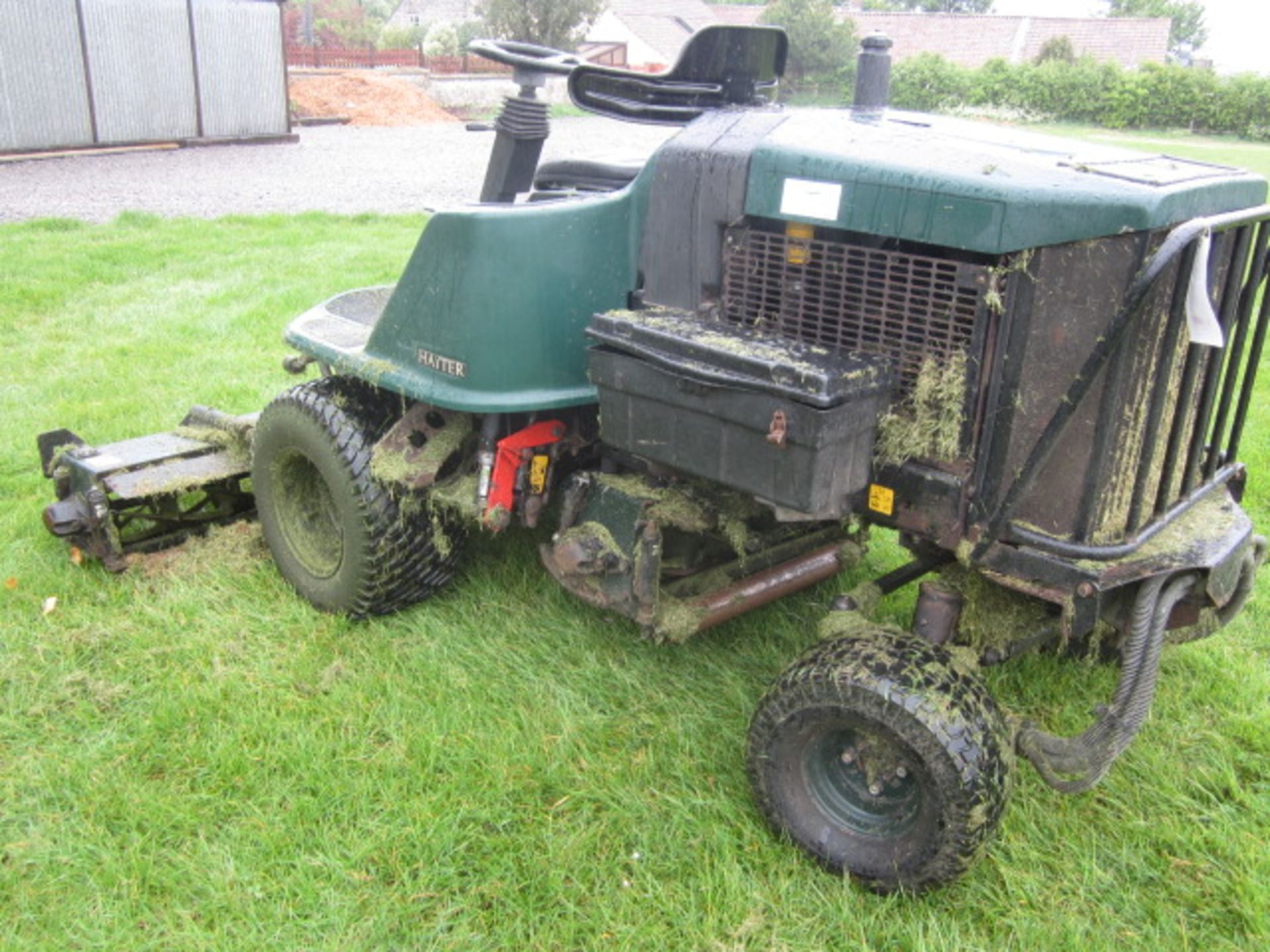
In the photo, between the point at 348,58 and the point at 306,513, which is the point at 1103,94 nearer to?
the point at 348,58

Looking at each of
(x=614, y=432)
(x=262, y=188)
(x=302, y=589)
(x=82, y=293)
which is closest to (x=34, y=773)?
(x=302, y=589)

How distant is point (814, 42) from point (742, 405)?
3710 cm

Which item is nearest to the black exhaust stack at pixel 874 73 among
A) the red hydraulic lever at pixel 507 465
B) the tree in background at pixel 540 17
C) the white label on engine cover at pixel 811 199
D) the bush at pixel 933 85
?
the white label on engine cover at pixel 811 199

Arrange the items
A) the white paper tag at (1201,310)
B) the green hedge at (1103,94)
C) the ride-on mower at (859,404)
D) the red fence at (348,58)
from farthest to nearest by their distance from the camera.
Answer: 1. the green hedge at (1103,94)
2. the red fence at (348,58)
3. the ride-on mower at (859,404)
4. the white paper tag at (1201,310)

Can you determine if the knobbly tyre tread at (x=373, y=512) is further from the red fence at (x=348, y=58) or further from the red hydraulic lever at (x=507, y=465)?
the red fence at (x=348, y=58)

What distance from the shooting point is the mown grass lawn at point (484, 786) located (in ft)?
8.71

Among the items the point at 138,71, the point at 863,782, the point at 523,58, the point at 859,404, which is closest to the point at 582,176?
the point at 523,58

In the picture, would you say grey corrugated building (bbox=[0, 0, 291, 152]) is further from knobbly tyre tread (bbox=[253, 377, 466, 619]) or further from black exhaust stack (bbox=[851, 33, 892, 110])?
black exhaust stack (bbox=[851, 33, 892, 110])

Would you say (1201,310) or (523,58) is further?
(523,58)

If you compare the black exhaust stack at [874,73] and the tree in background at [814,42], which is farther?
the tree in background at [814,42]

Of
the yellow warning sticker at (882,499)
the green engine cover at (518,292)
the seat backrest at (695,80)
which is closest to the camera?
the yellow warning sticker at (882,499)

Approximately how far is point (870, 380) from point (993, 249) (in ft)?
1.28

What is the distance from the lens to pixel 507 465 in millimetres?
3467

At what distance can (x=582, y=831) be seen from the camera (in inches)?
115
